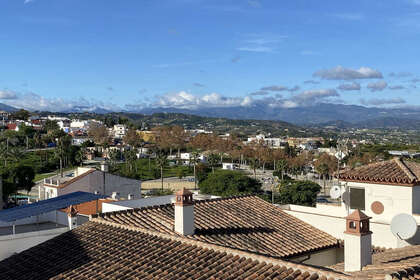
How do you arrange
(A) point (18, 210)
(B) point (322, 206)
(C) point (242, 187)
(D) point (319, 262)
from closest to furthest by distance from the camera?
1. (D) point (319, 262)
2. (A) point (18, 210)
3. (B) point (322, 206)
4. (C) point (242, 187)

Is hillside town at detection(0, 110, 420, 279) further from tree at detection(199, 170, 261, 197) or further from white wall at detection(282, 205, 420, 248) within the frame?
tree at detection(199, 170, 261, 197)

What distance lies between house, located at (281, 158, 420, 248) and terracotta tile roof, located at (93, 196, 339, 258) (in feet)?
1.36

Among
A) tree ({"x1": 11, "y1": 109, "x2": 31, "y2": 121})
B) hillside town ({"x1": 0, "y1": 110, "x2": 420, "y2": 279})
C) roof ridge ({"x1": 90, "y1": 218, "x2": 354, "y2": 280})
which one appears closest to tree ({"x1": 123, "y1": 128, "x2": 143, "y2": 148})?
tree ({"x1": 11, "y1": 109, "x2": 31, "y2": 121})

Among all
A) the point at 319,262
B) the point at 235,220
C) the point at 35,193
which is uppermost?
the point at 235,220

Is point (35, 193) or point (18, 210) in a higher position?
point (18, 210)

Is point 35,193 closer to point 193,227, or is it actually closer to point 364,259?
point 193,227

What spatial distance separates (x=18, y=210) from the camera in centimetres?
1391

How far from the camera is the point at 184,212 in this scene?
35.4 feet

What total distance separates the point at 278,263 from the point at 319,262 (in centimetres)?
476

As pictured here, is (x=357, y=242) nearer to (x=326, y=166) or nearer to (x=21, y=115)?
(x=326, y=166)

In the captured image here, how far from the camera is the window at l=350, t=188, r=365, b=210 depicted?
1437 cm

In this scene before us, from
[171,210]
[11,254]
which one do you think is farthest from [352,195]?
[11,254]

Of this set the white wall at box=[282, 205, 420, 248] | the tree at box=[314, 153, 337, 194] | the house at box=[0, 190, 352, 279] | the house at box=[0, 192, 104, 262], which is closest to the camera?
the house at box=[0, 190, 352, 279]

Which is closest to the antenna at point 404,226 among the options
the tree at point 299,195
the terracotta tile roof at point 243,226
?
the terracotta tile roof at point 243,226
